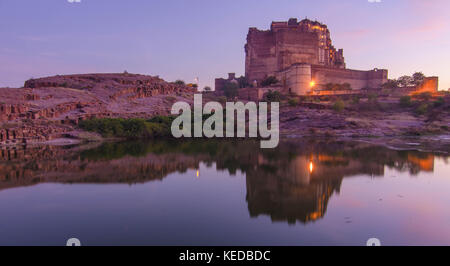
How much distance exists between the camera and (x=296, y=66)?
3644 cm

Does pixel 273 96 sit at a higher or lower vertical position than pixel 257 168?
higher

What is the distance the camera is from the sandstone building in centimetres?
3972

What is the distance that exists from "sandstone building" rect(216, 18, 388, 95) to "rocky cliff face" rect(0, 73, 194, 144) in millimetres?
11659

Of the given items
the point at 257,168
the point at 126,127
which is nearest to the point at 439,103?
the point at 257,168

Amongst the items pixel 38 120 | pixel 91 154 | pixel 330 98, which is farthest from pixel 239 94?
pixel 91 154

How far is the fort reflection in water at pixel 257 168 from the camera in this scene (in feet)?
24.4

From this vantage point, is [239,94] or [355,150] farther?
[239,94]

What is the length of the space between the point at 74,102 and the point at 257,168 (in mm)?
20466

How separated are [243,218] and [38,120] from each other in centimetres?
2064

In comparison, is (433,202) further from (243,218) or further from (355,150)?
(355,150)

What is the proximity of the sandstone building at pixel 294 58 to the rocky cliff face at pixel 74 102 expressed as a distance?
38.3ft

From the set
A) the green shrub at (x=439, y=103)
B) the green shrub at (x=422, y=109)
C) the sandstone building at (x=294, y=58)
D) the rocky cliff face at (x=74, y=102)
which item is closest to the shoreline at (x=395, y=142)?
the rocky cliff face at (x=74, y=102)

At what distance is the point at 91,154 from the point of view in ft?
47.7

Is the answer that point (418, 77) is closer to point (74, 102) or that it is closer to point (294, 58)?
point (294, 58)
